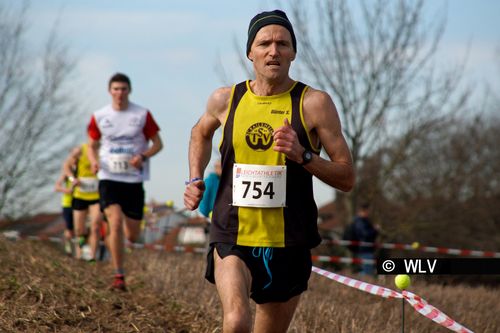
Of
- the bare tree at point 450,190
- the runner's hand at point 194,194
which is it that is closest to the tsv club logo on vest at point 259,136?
the runner's hand at point 194,194

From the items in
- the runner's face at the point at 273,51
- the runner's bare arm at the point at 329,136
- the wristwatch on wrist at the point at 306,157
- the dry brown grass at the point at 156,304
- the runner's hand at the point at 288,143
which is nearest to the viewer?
the runner's hand at the point at 288,143

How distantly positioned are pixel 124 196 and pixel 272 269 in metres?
4.36

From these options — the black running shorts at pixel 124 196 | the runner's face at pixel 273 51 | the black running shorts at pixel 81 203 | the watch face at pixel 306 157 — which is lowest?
the black running shorts at pixel 81 203

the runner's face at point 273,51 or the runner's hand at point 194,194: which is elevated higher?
the runner's face at point 273,51

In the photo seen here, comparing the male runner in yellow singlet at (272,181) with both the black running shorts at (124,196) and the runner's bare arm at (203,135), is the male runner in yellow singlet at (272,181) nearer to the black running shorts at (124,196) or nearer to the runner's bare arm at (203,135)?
the runner's bare arm at (203,135)

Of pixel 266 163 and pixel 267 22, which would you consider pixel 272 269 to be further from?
pixel 267 22

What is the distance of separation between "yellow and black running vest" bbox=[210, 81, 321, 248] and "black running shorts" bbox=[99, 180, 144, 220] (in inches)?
161

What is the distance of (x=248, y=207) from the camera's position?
4.82 meters

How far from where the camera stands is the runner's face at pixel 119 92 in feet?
30.2

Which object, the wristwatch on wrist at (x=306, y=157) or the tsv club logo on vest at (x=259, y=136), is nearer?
the wristwatch on wrist at (x=306, y=157)

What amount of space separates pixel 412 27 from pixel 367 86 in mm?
1885

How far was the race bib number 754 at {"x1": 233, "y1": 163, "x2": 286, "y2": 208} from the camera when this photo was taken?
4.77 m
